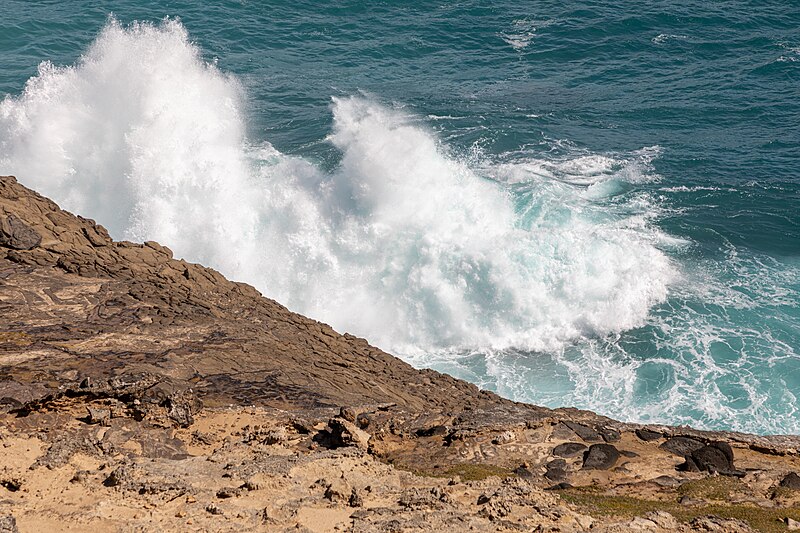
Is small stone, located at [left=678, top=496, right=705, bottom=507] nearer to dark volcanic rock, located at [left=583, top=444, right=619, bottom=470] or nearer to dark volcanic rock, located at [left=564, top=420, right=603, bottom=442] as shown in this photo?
dark volcanic rock, located at [left=583, top=444, right=619, bottom=470]

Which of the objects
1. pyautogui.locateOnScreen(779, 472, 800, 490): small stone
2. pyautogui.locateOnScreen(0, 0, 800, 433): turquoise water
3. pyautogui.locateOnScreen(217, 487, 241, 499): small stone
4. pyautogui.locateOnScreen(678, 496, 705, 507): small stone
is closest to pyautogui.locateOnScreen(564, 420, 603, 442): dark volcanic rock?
pyautogui.locateOnScreen(678, 496, 705, 507): small stone

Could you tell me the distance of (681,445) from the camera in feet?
66.1

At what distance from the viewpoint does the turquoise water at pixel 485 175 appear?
33500 millimetres

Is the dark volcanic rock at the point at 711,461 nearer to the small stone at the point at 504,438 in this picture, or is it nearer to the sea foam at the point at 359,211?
the small stone at the point at 504,438

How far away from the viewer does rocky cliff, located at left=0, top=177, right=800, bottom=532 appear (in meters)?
15.6

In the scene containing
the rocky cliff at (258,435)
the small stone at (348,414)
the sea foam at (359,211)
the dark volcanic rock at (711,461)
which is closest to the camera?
the rocky cliff at (258,435)

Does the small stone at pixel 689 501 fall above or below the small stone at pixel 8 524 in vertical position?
below

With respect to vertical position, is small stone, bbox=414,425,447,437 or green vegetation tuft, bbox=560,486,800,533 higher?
green vegetation tuft, bbox=560,486,800,533

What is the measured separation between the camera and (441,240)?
126 ft

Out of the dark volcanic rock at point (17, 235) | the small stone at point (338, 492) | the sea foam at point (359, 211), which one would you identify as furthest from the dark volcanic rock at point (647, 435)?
the dark volcanic rock at point (17, 235)

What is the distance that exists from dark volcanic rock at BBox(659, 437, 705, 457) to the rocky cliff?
2.5 inches

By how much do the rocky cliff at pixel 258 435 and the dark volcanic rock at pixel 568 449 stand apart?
60mm

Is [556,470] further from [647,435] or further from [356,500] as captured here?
[356,500]

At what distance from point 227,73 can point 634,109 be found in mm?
25446
